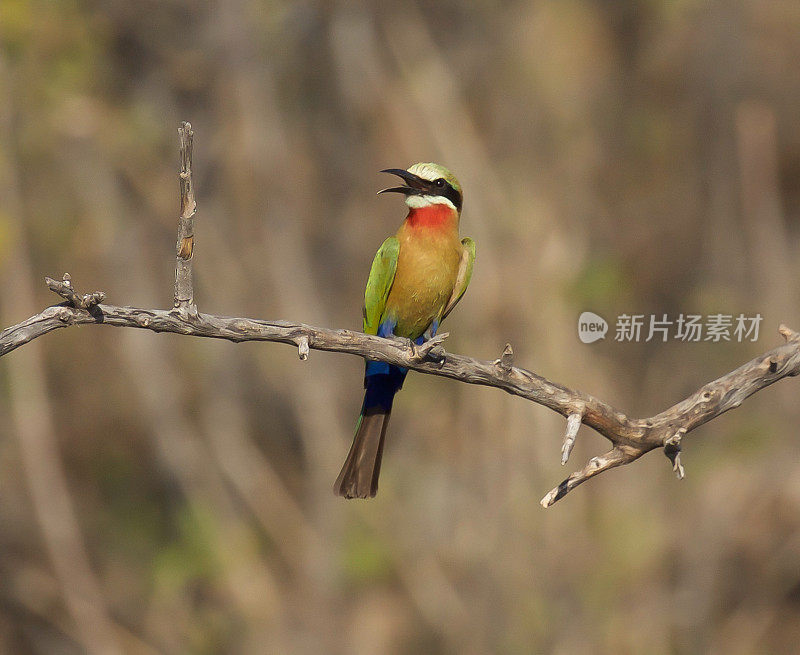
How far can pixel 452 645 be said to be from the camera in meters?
8.80

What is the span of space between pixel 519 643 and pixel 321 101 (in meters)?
4.93

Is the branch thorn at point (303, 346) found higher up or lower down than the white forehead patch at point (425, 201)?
lower down

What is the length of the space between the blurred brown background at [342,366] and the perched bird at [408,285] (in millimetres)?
3701

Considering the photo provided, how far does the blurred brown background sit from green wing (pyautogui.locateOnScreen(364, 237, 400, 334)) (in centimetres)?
374

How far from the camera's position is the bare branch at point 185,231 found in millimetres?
2469

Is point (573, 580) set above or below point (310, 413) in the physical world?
below

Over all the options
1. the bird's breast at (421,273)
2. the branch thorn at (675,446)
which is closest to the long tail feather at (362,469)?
the bird's breast at (421,273)

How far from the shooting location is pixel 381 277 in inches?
167

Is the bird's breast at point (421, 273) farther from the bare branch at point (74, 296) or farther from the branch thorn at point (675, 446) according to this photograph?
Result: the bare branch at point (74, 296)

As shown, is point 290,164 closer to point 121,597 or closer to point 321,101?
point 321,101

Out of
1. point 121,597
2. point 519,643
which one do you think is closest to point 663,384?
point 519,643

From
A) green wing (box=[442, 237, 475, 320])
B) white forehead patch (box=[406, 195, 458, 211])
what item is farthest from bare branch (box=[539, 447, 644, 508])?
white forehead patch (box=[406, 195, 458, 211])

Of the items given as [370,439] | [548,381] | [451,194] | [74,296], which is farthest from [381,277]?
[74,296]

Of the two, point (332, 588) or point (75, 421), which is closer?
point (332, 588)
